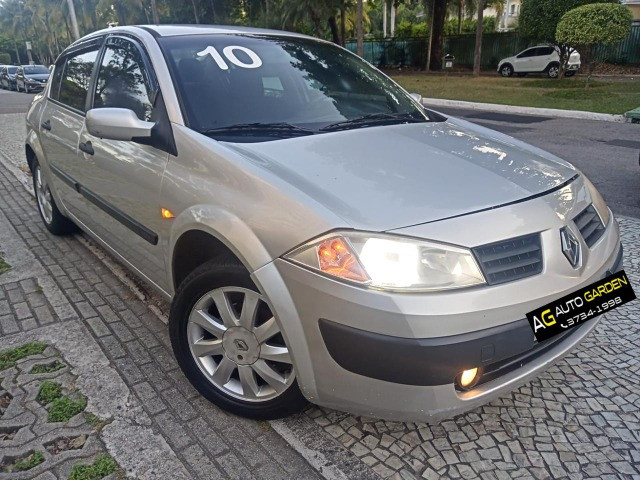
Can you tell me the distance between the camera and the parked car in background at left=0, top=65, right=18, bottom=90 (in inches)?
1240

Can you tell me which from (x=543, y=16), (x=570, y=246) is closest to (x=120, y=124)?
(x=570, y=246)

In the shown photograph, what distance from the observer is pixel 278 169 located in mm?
2191

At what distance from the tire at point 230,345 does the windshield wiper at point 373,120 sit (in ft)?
3.21

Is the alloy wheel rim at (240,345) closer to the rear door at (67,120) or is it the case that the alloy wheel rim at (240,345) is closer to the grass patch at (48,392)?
the grass patch at (48,392)

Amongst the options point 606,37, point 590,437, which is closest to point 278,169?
point 590,437

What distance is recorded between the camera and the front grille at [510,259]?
1904mm

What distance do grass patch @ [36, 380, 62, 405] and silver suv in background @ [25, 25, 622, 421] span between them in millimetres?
651

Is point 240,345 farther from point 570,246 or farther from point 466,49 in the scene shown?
point 466,49

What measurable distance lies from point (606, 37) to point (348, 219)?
15.0 metres

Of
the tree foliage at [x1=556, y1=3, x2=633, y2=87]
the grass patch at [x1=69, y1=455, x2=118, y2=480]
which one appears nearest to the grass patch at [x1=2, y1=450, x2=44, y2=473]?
the grass patch at [x1=69, y1=455, x2=118, y2=480]

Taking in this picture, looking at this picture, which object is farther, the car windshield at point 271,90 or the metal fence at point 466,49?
the metal fence at point 466,49

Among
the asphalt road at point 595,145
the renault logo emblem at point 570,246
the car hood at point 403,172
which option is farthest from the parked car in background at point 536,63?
the renault logo emblem at point 570,246

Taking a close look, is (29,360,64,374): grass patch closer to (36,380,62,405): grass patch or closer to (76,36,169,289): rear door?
(36,380,62,405): grass patch

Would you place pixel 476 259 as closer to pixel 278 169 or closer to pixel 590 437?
pixel 278 169
